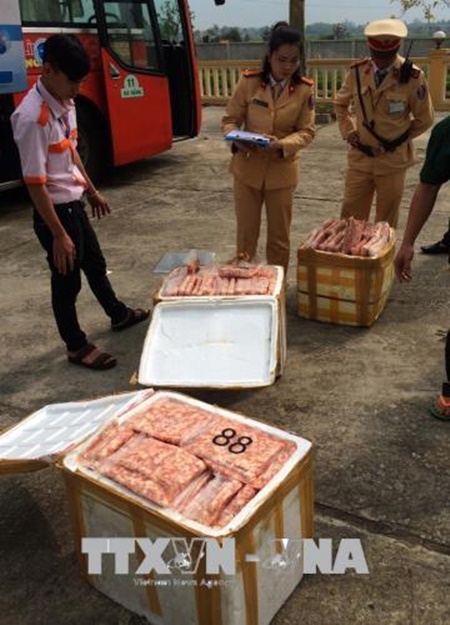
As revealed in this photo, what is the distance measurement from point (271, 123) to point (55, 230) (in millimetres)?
1575

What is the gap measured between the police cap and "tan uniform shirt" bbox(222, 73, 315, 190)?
51 centimetres

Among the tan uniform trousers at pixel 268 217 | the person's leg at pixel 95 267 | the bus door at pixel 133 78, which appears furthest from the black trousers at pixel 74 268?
the bus door at pixel 133 78

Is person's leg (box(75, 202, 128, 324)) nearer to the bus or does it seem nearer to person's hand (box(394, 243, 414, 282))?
person's hand (box(394, 243, 414, 282))

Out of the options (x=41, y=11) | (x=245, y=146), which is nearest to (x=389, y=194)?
(x=245, y=146)

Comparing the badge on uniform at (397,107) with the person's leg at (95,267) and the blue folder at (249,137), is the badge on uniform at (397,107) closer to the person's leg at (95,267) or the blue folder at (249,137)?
the blue folder at (249,137)

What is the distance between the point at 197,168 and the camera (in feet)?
28.5

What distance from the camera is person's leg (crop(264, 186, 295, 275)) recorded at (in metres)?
4.04

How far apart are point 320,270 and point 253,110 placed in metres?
1.09

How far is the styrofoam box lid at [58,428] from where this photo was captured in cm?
217

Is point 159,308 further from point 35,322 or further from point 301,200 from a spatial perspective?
point 301,200

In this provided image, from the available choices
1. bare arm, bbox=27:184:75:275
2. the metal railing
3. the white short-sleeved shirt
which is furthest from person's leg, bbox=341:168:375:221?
the metal railing

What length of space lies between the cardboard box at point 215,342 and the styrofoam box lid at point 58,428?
544 mm

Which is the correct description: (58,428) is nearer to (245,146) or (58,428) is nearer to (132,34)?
(245,146)

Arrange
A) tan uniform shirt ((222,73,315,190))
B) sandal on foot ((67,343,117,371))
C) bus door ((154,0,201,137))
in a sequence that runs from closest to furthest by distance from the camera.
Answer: sandal on foot ((67,343,117,371)) → tan uniform shirt ((222,73,315,190)) → bus door ((154,0,201,137))
